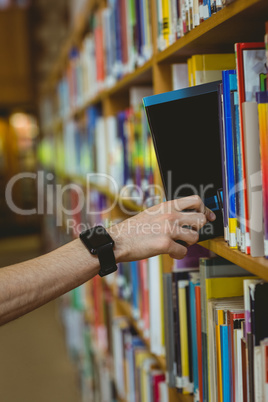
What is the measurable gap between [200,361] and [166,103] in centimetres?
57

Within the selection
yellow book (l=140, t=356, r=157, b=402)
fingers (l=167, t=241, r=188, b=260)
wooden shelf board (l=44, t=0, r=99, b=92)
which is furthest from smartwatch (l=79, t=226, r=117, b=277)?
wooden shelf board (l=44, t=0, r=99, b=92)

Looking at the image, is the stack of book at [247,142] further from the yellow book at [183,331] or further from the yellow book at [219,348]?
the yellow book at [183,331]

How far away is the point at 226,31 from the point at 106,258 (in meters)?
0.51

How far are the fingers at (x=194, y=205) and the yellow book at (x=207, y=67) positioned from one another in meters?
0.26

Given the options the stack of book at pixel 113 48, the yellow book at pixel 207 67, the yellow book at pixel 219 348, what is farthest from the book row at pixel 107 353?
the stack of book at pixel 113 48

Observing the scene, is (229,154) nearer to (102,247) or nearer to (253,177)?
(253,177)

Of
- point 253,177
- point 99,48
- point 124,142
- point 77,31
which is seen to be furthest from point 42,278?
point 77,31

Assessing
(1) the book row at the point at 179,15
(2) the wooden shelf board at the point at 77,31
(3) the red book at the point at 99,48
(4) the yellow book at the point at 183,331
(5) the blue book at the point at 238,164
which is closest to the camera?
(5) the blue book at the point at 238,164

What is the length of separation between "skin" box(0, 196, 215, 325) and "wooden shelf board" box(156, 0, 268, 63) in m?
0.32

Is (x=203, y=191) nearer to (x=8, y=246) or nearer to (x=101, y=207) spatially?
(x=101, y=207)

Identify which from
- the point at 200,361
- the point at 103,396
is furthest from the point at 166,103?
the point at 103,396

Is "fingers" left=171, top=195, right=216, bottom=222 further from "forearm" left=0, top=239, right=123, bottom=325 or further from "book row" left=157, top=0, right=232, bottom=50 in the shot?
"book row" left=157, top=0, right=232, bottom=50

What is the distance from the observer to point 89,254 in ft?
3.38

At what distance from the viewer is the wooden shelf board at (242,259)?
0.74 meters
